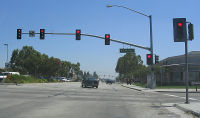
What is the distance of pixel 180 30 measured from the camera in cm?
1808

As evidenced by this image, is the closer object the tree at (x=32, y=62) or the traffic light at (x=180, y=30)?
the traffic light at (x=180, y=30)

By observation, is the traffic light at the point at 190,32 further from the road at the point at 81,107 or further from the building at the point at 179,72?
the building at the point at 179,72

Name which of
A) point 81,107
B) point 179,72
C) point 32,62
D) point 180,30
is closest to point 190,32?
point 180,30

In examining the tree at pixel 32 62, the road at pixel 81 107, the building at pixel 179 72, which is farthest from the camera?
the tree at pixel 32 62

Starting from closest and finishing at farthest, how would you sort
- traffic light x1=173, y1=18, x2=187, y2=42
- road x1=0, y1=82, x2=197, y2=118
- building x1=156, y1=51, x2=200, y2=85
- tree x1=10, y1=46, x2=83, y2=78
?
road x1=0, y1=82, x2=197, y2=118, traffic light x1=173, y1=18, x2=187, y2=42, building x1=156, y1=51, x2=200, y2=85, tree x1=10, y1=46, x2=83, y2=78

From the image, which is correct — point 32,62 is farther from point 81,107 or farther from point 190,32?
point 81,107

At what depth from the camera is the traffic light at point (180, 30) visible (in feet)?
59.2

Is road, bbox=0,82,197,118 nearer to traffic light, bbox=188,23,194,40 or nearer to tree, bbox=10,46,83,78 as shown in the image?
traffic light, bbox=188,23,194,40

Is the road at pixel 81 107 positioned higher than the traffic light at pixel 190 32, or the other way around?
the traffic light at pixel 190 32

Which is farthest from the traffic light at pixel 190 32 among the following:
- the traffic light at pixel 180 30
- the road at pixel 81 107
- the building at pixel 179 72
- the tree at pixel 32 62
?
the tree at pixel 32 62

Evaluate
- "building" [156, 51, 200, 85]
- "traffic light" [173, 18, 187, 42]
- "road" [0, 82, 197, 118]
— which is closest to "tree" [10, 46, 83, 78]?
"building" [156, 51, 200, 85]

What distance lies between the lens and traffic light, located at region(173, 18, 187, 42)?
1803 centimetres

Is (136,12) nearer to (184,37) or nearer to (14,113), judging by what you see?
(184,37)

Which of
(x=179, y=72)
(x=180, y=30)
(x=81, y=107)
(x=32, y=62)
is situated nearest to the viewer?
(x=81, y=107)
